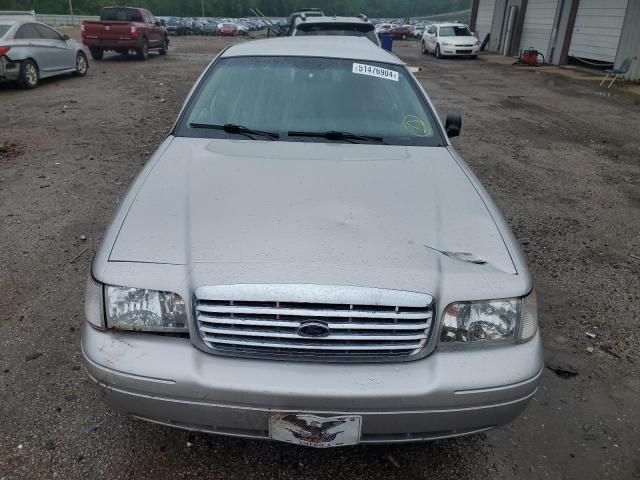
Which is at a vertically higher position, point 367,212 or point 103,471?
point 367,212

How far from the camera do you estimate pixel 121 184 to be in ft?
18.5

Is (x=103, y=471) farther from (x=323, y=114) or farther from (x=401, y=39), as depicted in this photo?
(x=401, y=39)

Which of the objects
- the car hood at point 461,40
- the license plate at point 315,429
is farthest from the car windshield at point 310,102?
the car hood at point 461,40

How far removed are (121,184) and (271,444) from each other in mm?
4153

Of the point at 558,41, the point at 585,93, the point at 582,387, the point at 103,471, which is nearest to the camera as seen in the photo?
the point at 103,471

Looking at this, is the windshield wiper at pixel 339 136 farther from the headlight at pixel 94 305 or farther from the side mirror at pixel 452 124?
the headlight at pixel 94 305

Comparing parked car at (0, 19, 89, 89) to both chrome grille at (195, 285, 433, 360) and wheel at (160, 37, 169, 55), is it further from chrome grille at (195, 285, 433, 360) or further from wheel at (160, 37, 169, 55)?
chrome grille at (195, 285, 433, 360)

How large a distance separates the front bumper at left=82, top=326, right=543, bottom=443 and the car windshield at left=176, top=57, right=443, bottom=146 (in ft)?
5.32

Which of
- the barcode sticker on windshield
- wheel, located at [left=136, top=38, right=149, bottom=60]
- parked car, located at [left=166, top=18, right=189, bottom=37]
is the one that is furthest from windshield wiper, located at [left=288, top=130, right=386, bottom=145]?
parked car, located at [left=166, top=18, right=189, bottom=37]

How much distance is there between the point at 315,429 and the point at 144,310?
0.78 metres

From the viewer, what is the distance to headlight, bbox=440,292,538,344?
1930 millimetres

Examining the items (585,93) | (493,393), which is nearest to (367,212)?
(493,393)

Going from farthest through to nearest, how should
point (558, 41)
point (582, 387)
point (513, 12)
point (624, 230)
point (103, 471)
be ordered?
1. point (513, 12)
2. point (558, 41)
3. point (624, 230)
4. point (582, 387)
5. point (103, 471)

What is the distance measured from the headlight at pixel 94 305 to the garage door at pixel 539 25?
76.6 feet
